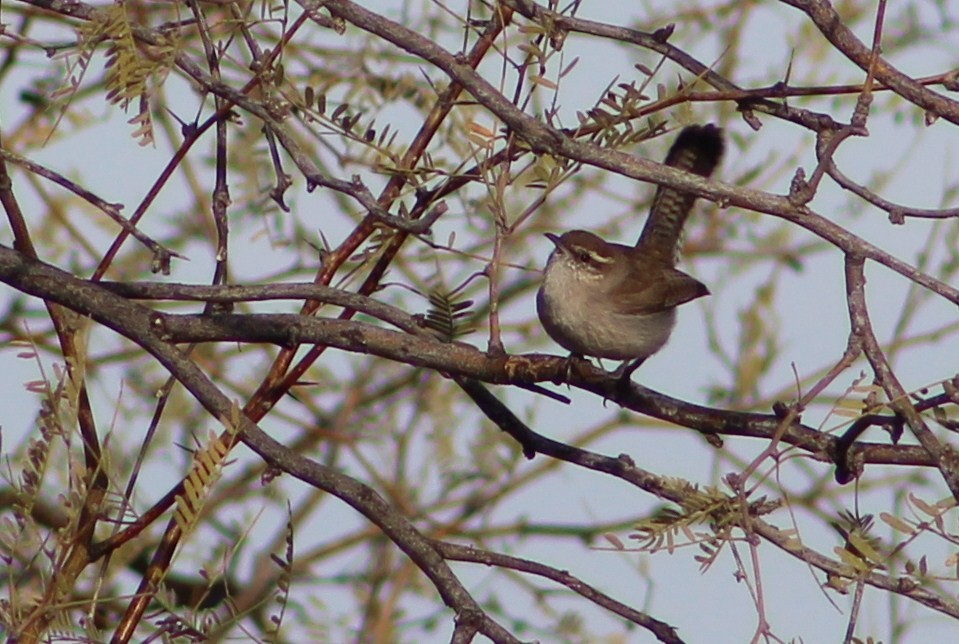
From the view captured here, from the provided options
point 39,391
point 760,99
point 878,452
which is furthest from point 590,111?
point 39,391

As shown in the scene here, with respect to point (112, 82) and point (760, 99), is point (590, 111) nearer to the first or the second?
point (760, 99)

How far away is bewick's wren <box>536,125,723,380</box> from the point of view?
153 inches

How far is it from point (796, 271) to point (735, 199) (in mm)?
4815

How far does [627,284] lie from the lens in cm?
415

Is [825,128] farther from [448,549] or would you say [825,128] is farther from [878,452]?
[448,549]

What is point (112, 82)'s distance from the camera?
2.41 m

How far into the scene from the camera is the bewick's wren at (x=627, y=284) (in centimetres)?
388

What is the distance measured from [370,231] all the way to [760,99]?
1000 millimetres

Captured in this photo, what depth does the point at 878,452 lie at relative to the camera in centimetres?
240

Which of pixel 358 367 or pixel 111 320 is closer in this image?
pixel 111 320

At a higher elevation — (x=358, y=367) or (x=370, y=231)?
(x=358, y=367)

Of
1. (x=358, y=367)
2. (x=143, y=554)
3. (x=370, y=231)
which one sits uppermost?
(x=358, y=367)

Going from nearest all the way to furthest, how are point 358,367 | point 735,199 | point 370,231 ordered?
point 735,199, point 370,231, point 358,367

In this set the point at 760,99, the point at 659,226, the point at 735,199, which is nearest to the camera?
the point at 735,199
